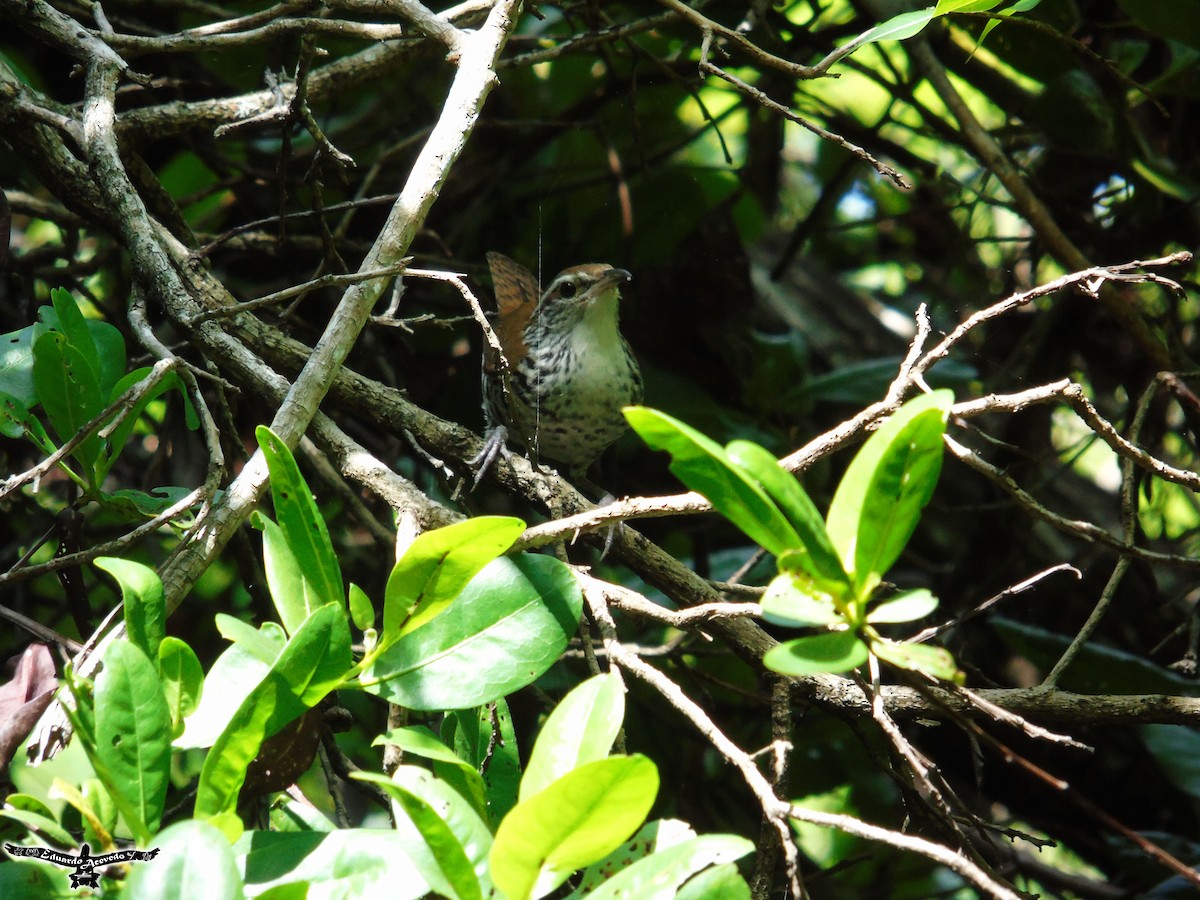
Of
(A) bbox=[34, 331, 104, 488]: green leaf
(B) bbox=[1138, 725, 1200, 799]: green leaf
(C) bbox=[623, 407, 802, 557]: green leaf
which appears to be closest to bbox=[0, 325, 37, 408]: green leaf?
(A) bbox=[34, 331, 104, 488]: green leaf

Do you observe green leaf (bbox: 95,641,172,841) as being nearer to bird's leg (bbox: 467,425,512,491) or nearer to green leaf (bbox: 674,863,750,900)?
green leaf (bbox: 674,863,750,900)

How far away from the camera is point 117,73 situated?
2.19m

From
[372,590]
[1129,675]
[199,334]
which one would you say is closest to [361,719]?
[372,590]

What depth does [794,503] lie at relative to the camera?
3.88 feet

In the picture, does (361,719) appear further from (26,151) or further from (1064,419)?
(1064,419)

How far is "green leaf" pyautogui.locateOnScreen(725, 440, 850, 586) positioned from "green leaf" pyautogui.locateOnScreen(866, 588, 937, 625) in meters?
0.06

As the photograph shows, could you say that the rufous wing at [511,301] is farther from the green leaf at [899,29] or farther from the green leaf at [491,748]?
the green leaf at [491,748]

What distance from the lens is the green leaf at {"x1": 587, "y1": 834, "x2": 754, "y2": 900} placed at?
1170 millimetres

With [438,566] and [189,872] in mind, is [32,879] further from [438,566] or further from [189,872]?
[438,566]

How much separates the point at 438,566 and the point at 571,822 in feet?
1.25

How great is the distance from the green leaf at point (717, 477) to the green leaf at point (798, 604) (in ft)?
0.13

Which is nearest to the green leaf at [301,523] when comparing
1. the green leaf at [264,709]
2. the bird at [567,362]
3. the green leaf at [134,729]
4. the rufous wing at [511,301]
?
the green leaf at [264,709]

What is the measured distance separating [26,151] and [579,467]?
191 centimetres

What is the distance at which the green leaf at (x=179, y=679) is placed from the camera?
138cm
